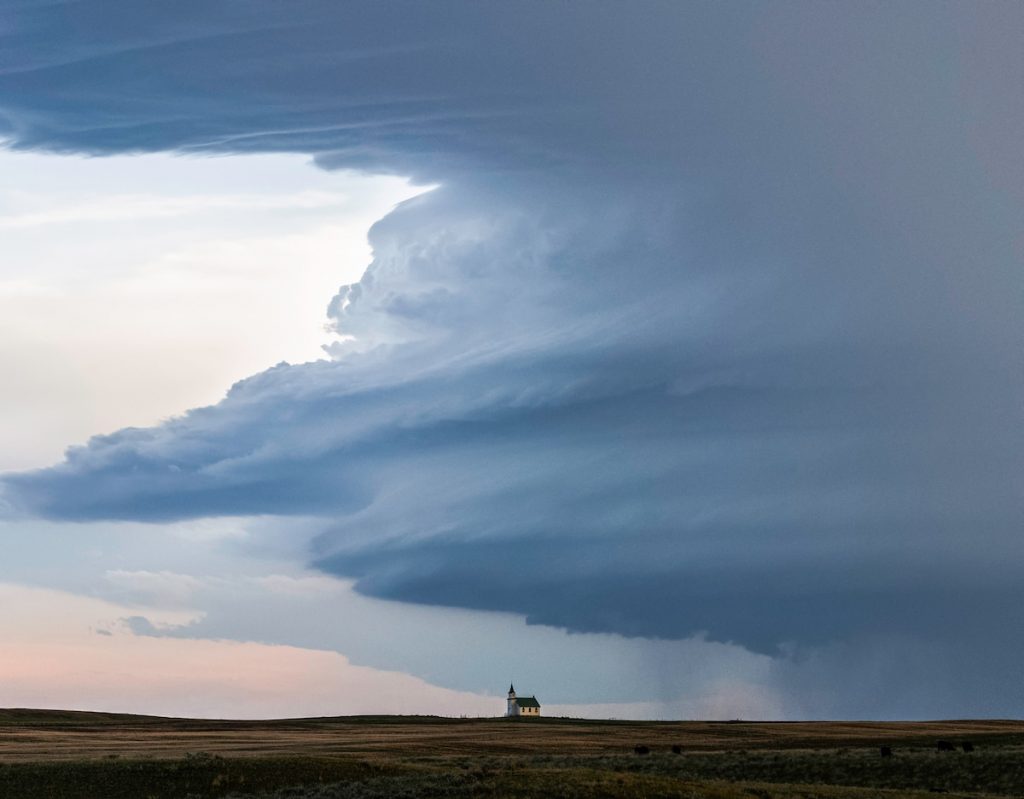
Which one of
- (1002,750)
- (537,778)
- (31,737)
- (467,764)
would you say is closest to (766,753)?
(1002,750)

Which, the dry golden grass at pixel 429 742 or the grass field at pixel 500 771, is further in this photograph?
the dry golden grass at pixel 429 742

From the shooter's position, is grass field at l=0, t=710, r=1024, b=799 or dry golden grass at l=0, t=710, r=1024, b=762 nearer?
grass field at l=0, t=710, r=1024, b=799

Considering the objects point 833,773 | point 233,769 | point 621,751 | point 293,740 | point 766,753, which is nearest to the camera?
point 233,769

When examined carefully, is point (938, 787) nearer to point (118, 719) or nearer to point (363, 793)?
point (363, 793)

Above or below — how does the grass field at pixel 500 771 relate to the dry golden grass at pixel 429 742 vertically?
below

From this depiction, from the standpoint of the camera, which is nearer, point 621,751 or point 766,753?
point 766,753

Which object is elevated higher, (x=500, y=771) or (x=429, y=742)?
(x=429, y=742)

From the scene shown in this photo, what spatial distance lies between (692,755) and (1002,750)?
→ 17.6 meters

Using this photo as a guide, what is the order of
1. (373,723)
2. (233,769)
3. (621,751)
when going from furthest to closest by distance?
1. (373,723)
2. (621,751)
3. (233,769)

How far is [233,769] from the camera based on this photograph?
61.1 metres

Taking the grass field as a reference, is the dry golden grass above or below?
above

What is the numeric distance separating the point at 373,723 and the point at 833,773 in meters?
105

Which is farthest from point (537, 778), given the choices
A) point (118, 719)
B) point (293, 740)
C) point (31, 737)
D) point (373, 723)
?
point (118, 719)

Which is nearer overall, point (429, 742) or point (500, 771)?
point (500, 771)
